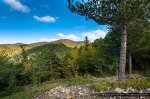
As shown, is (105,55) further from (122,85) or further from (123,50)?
(122,85)

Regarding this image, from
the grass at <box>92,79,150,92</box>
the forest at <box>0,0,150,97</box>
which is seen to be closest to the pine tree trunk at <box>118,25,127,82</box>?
the forest at <box>0,0,150,97</box>

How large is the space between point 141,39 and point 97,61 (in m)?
13.1

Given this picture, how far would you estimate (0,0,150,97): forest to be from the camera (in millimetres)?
19250

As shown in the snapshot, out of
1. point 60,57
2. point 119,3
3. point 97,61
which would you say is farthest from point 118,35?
point 60,57

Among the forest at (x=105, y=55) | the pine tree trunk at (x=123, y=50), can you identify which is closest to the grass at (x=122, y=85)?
the forest at (x=105, y=55)

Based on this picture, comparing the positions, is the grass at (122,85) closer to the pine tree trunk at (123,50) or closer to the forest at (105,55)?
the forest at (105,55)

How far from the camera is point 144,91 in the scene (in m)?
17.8

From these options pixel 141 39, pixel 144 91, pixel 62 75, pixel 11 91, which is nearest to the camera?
pixel 144 91

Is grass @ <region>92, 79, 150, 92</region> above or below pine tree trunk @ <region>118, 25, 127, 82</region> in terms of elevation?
below

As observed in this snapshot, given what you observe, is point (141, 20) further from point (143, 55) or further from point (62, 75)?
point (62, 75)

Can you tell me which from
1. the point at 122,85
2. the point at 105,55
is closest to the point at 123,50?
the point at 122,85

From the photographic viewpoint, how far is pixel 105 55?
40.4 meters

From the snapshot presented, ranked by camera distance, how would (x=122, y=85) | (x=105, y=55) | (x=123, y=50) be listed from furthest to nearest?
(x=105, y=55)
(x=123, y=50)
(x=122, y=85)

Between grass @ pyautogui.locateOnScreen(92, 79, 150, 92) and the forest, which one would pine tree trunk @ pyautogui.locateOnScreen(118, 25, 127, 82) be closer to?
the forest
